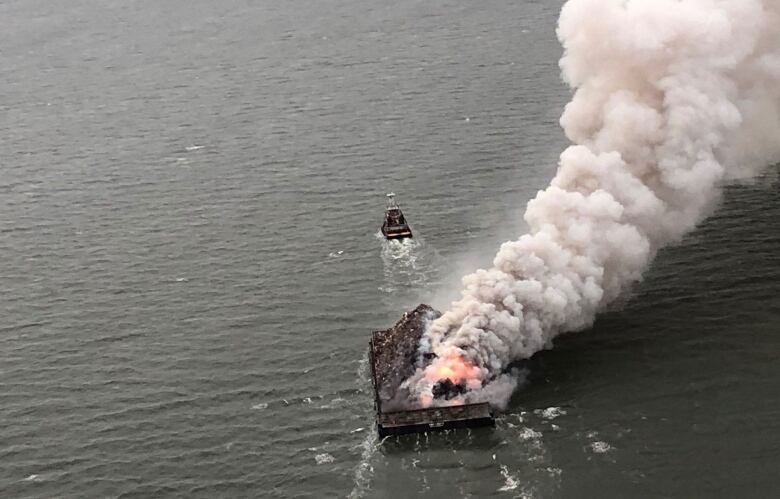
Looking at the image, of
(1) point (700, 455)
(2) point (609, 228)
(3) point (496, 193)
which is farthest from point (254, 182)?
(1) point (700, 455)

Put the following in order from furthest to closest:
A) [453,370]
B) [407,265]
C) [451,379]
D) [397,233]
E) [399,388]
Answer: [397,233] < [407,265] < [453,370] < [399,388] < [451,379]

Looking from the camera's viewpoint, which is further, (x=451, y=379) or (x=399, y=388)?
(x=399, y=388)

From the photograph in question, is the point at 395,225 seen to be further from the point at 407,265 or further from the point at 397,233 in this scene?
the point at 407,265

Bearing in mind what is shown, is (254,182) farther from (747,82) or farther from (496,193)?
(747,82)

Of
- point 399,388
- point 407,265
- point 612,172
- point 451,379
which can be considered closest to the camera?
point 451,379

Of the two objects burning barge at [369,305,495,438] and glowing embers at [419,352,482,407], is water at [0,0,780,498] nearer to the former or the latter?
burning barge at [369,305,495,438]

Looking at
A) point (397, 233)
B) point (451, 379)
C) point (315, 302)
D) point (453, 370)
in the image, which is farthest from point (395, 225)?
point (451, 379)

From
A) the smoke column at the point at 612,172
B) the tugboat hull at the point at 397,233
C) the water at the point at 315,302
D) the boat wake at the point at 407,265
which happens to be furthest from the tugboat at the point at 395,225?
the smoke column at the point at 612,172

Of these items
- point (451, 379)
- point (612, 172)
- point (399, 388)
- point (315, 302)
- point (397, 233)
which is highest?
point (612, 172)

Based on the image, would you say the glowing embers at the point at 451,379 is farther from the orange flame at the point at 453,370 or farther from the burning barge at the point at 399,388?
the burning barge at the point at 399,388
